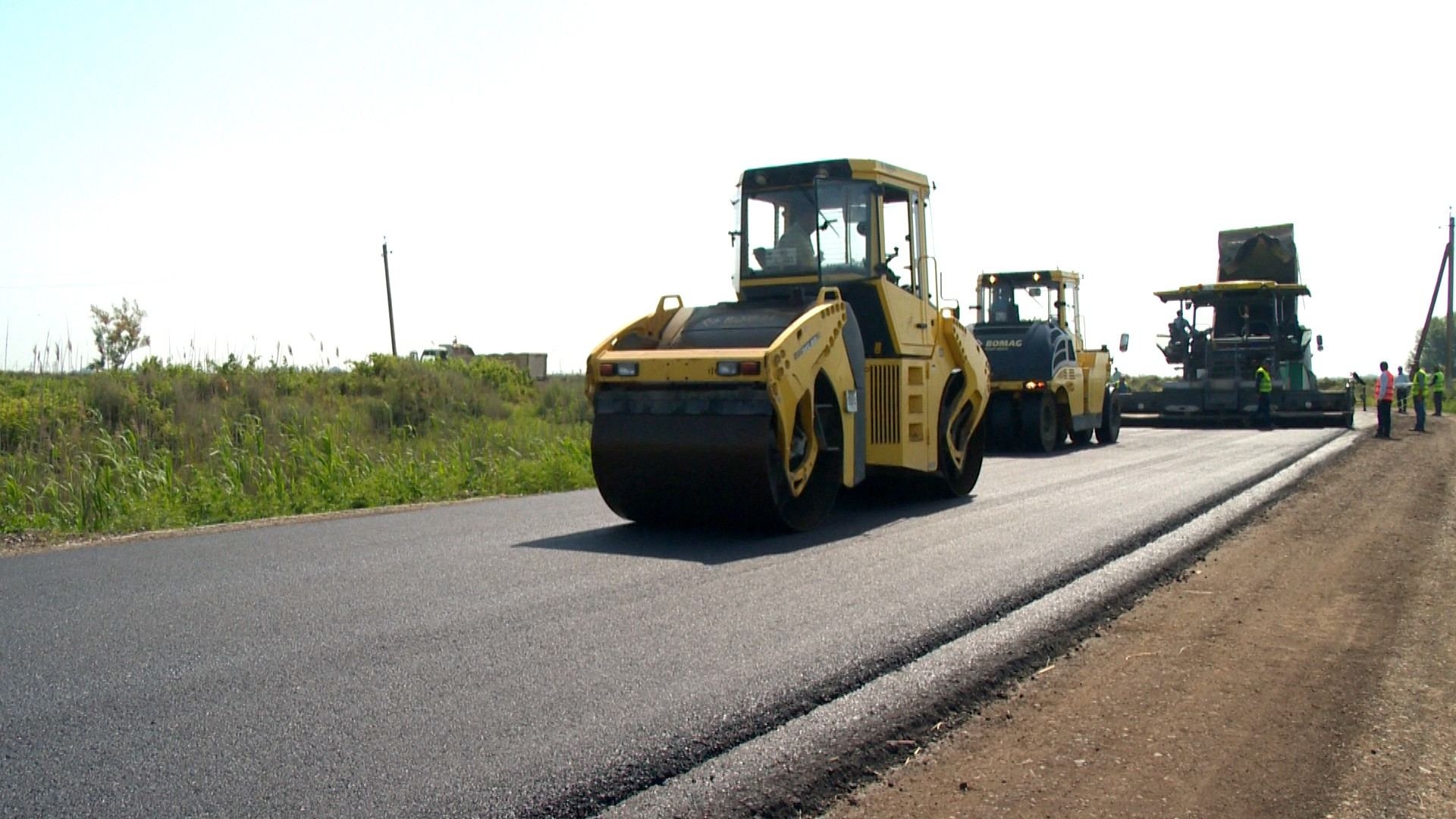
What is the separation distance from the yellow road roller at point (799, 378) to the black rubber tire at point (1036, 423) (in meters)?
6.43

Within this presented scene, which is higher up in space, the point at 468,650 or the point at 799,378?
the point at 799,378

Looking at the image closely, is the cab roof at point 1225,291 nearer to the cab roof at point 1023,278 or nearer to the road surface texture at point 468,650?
the cab roof at point 1023,278

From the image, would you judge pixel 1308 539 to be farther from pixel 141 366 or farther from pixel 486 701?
pixel 141 366

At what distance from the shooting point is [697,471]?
8109 mm

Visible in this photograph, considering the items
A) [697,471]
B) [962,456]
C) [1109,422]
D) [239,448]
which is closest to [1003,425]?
[1109,422]

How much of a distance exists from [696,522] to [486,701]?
4685mm

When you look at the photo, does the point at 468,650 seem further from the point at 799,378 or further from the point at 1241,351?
the point at 1241,351

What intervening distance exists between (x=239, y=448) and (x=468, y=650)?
31.2 ft

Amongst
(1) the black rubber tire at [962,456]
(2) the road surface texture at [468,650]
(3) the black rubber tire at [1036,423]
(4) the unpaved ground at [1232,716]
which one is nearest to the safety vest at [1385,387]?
(3) the black rubber tire at [1036,423]

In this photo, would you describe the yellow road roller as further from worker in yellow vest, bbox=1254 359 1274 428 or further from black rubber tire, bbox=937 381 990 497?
worker in yellow vest, bbox=1254 359 1274 428

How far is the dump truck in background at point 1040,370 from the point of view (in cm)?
1791

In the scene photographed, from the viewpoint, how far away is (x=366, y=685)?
447 centimetres

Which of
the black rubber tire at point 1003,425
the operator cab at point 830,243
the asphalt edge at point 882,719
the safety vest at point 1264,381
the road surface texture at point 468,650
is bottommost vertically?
the asphalt edge at point 882,719

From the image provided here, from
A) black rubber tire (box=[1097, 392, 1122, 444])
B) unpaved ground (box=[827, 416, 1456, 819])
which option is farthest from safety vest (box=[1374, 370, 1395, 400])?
unpaved ground (box=[827, 416, 1456, 819])
